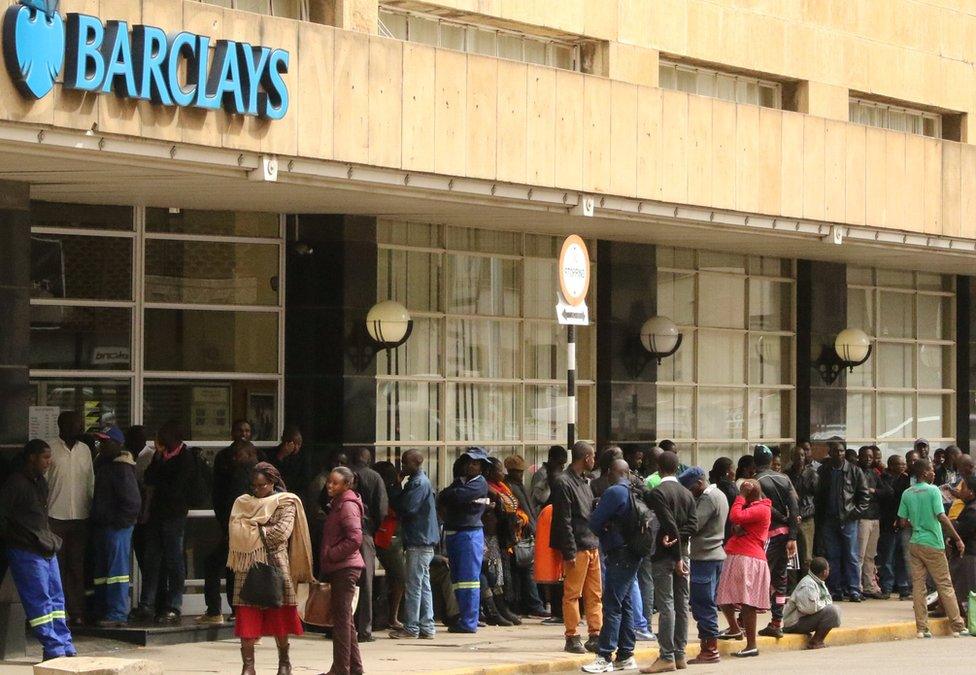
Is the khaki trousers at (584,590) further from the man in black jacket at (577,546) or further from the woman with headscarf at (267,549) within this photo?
the woman with headscarf at (267,549)

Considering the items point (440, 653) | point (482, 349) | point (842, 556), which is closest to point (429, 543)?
point (440, 653)

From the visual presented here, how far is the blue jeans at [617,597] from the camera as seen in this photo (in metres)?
15.1

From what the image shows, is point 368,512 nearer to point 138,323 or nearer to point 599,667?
point 599,667

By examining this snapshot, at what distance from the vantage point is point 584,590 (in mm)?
16188

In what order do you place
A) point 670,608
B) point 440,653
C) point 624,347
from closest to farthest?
point 670,608, point 440,653, point 624,347

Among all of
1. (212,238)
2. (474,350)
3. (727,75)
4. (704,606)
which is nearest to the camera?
(704,606)

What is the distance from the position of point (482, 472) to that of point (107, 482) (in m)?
3.87

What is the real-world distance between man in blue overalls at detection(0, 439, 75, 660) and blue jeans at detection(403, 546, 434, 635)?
364 centimetres

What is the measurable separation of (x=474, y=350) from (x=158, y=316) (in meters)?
3.98

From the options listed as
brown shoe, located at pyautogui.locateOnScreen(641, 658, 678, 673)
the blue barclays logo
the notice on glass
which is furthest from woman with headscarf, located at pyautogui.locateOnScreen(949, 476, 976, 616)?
the blue barclays logo

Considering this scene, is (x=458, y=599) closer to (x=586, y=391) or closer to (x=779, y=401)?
(x=586, y=391)

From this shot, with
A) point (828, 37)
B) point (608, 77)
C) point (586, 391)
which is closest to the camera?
point (608, 77)

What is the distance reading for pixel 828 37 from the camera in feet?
76.7

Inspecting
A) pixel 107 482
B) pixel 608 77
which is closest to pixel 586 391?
pixel 608 77
